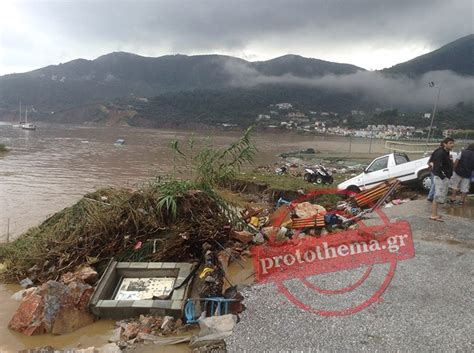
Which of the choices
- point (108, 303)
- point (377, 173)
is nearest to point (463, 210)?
point (377, 173)

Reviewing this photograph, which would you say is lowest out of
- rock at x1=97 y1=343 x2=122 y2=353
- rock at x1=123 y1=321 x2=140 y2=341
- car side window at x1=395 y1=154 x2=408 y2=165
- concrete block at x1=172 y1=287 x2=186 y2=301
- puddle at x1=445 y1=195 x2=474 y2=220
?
rock at x1=123 y1=321 x2=140 y2=341

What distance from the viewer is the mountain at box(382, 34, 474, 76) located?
161475 millimetres

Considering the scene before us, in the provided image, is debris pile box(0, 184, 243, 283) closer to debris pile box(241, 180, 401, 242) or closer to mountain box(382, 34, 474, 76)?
debris pile box(241, 180, 401, 242)

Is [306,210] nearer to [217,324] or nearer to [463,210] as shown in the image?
[463,210]

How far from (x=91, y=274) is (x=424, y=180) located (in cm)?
934

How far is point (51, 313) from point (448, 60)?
194m

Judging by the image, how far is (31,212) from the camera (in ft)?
42.9

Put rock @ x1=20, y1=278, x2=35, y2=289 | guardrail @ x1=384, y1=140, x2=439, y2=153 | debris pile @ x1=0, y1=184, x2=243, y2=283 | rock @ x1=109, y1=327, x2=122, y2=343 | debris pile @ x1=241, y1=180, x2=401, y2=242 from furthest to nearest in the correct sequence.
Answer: guardrail @ x1=384, y1=140, x2=439, y2=153 < debris pile @ x1=241, y1=180, x2=401, y2=242 < debris pile @ x1=0, y1=184, x2=243, y2=283 < rock @ x1=20, y1=278, x2=35, y2=289 < rock @ x1=109, y1=327, x2=122, y2=343

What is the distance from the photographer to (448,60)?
166500 mm

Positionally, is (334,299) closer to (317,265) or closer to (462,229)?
(317,265)

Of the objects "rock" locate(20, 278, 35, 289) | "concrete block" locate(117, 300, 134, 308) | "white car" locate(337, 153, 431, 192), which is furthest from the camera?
"white car" locate(337, 153, 431, 192)

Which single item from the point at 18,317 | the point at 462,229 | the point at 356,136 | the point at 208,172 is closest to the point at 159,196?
the point at 208,172

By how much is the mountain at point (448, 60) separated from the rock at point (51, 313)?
18048 centimetres

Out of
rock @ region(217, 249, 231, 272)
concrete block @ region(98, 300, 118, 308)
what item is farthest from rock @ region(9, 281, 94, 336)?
rock @ region(217, 249, 231, 272)
